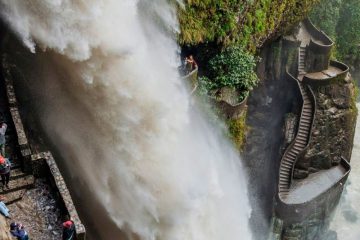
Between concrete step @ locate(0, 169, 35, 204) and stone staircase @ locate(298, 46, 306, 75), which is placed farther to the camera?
stone staircase @ locate(298, 46, 306, 75)

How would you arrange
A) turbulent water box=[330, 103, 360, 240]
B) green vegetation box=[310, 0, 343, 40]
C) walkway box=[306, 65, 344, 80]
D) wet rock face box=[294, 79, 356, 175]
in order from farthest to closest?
green vegetation box=[310, 0, 343, 40] < turbulent water box=[330, 103, 360, 240] < walkway box=[306, 65, 344, 80] < wet rock face box=[294, 79, 356, 175]

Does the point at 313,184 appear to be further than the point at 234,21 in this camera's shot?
Yes

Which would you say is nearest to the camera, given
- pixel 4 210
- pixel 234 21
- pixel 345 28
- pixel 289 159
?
pixel 4 210

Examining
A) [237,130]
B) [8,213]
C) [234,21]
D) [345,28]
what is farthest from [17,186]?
[345,28]

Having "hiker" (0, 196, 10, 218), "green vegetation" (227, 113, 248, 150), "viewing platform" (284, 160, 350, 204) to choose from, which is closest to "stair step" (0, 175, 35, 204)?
"hiker" (0, 196, 10, 218)

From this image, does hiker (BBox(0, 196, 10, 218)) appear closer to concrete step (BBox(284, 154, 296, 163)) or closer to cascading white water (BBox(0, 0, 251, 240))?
cascading white water (BBox(0, 0, 251, 240))

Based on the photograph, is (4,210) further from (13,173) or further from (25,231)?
(13,173)
